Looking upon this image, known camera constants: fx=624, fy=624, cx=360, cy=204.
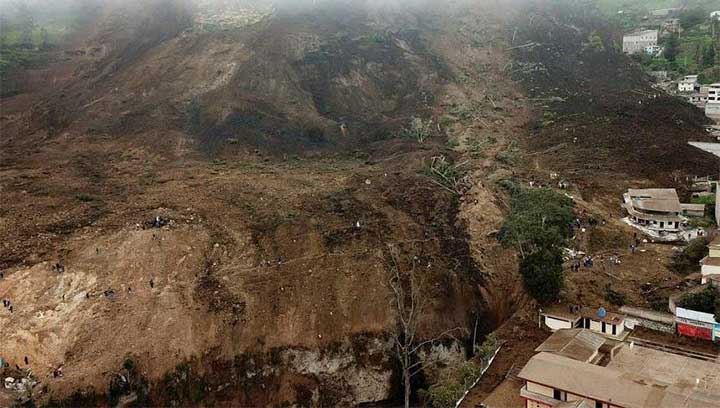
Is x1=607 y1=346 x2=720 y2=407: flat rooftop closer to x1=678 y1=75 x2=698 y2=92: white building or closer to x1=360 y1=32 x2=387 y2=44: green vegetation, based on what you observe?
x1=360 y1=32 x2=387 y2=44: green vegetation

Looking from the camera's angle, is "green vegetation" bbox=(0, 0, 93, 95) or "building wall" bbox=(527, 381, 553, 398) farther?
"green vegetation" bbox=(0, 0, 93, 95)

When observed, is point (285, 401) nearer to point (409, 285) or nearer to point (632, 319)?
point (409, 285)

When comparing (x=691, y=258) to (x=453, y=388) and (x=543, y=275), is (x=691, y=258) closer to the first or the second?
(x=543, y=275)

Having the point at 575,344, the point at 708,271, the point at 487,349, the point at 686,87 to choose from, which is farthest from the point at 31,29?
the point at 686,87

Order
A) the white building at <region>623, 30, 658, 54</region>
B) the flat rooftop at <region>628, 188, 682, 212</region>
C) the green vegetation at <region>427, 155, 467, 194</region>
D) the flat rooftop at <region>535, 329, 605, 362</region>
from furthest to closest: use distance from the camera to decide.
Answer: the white building at <region>623, 30, 658, 54</region> < the green vegetation at <region>427, 155, 467, 194</region> < the flat rooftop at <region>628, 188, 682, 212</region> < the flat rooftop at <region>535, 329, 605, 362</region>

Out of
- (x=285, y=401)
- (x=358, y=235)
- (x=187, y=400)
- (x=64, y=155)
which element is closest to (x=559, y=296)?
(x=358, y=235)

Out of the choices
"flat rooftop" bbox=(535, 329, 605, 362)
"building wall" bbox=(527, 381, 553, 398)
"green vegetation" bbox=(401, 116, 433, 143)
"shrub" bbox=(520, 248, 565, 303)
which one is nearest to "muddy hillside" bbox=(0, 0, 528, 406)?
"green vegetation" bbox=(401, 116, 433, 143)
